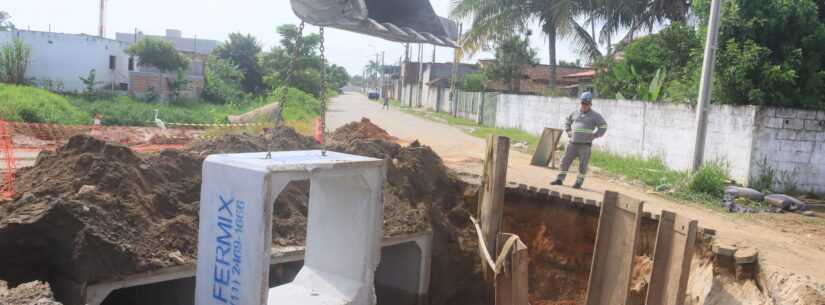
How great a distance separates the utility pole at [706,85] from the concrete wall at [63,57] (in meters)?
28.9

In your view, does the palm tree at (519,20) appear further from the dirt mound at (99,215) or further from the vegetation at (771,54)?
the dirt mound at (99,215)

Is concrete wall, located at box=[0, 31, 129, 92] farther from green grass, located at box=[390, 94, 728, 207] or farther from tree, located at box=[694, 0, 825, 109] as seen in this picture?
tree, located at box=[694, 0, 825, 109]

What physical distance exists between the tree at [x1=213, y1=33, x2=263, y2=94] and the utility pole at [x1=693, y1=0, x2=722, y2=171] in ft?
126

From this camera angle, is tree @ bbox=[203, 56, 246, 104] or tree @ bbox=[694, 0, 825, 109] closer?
tree @ bbox=[694, 0, 825, 109]

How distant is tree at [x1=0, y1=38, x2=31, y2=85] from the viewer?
92.5ft

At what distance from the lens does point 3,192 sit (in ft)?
25.8

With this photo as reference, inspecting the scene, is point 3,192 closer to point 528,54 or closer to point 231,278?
point 231,278

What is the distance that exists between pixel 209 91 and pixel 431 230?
101 ft

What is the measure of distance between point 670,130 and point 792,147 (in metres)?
2.95

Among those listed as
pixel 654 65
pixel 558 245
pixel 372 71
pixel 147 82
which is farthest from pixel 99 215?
pixel 372 71

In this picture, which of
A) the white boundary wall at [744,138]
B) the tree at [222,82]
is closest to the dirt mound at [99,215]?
the white boundary wall at [744,138]

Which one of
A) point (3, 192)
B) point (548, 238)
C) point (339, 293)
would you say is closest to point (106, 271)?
point (339, 293)

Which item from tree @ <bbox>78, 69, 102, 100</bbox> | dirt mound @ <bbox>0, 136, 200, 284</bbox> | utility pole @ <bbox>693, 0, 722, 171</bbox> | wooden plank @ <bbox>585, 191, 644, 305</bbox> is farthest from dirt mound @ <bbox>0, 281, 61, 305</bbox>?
tree @ <bbox>78, 69, 102, 100</bbox>

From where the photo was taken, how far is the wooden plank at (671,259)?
20.2 feet
